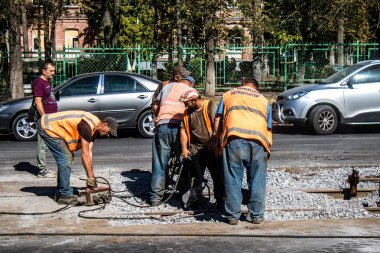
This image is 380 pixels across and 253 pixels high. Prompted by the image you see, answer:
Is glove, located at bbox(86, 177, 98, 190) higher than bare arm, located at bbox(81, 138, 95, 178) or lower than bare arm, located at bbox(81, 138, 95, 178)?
lower

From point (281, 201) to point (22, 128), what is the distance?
8.99 metres

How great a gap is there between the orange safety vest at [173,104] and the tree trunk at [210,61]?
51.0 feet

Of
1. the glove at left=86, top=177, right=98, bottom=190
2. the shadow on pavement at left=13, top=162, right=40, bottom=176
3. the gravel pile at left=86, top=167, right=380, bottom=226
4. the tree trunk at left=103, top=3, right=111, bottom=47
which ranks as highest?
the tree trunk at left=103, top=3, right=111, bottom=47

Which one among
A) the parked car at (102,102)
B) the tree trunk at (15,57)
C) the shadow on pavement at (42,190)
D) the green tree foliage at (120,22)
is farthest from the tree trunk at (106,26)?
the shadow on pavement at (42,190)

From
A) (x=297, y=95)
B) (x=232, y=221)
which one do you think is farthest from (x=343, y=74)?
(x=232, y=221)

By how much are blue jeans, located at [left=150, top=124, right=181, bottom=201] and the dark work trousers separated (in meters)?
0.31

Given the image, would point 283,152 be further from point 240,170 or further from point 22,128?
point 22,128

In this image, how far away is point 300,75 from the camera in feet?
87.7

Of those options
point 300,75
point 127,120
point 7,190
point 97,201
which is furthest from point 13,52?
point 97,201

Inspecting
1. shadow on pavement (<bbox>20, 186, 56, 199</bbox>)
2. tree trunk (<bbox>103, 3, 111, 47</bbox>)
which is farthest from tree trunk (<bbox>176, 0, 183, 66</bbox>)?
shadow on pavement (<bbox>20, 186, 56, 199</bbox>)

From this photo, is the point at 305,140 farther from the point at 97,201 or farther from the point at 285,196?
the point at 97,201

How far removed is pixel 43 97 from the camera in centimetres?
1201

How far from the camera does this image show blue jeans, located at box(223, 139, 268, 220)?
8.77 m

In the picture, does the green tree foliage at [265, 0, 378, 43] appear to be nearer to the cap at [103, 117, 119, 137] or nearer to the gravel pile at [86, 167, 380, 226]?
the gravel pile at [86, 167, 380, 226]
